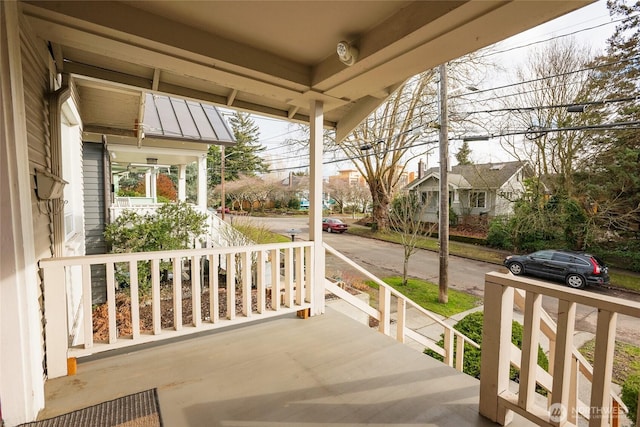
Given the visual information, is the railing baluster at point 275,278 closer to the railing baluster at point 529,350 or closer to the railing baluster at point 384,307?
the railing baluster at point 384,307

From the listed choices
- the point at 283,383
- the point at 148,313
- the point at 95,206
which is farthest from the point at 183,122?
the point at 283,383

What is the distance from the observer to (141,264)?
5453mm

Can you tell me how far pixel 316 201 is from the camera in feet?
10.3

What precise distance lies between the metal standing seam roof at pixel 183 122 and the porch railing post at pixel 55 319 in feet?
15.1

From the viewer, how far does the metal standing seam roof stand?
6.31 metres

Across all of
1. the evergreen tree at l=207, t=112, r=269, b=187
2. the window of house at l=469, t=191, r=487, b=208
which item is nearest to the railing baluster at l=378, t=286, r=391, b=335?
the window of house at l=469, t=191, r=487, b=208

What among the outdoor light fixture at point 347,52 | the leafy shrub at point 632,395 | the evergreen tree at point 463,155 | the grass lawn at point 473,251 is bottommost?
the grass lawn at point 473,251

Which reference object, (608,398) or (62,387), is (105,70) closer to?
(62,387)

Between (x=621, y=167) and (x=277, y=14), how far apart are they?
12.9 m

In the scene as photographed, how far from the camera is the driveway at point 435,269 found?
646 centimetres

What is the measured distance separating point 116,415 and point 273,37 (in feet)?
8.48

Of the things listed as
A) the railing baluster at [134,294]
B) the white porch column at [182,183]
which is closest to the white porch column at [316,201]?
the railing baluster at [134,294]

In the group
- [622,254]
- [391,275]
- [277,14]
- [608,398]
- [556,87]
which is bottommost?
[391,275]

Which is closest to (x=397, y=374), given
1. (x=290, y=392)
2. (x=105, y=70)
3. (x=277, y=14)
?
(x=290, y=392)
